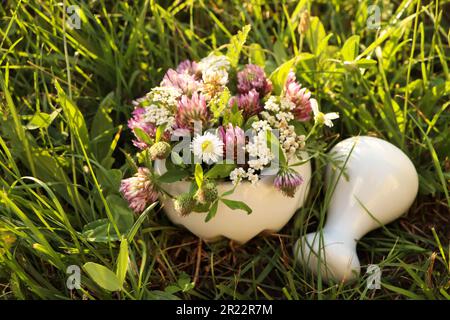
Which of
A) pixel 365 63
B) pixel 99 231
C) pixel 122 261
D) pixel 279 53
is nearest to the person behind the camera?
pixel 122 261

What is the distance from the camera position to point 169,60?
1285 mm

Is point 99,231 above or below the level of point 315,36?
below

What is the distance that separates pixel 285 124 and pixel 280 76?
0.39 ft

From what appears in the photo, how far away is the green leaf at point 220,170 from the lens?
3.22ft

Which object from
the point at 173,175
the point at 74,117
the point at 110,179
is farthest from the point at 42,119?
the point at 173,175

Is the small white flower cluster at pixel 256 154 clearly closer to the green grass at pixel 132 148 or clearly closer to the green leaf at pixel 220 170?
the green leaf at pixel 220 170

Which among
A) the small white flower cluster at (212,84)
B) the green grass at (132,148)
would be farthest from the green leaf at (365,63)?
the small white flower cluster at (212,84)

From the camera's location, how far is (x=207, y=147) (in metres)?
0.97

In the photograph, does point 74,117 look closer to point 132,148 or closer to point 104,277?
point 132,148

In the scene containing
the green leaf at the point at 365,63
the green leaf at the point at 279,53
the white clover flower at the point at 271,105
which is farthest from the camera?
the green leaf at the point at 279,53

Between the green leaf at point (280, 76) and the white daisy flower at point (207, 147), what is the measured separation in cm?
20

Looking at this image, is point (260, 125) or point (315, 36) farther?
point (315, 36)

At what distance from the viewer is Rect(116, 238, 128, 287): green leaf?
0.92 metres
